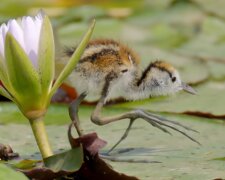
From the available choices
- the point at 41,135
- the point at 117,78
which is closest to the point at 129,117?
the point at 117,78

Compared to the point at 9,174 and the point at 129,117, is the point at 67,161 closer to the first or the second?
the point at 9,174

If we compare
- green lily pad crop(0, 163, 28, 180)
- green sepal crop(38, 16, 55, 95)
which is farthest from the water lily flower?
green lily pad crop(0, 163, 28, 180)

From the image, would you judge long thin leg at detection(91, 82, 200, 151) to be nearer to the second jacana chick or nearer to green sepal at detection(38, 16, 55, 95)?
the second jacana chick

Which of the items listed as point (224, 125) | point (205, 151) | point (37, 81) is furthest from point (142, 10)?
point (37, 81)

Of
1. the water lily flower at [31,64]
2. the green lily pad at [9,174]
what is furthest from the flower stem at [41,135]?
the green lily pad at [9,174]

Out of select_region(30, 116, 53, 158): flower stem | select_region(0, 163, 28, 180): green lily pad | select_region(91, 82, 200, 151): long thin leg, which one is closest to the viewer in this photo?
select_region(0, 163, 28, 180): green lily pad

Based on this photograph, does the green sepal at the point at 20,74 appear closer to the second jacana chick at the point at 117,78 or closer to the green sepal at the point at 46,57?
the green sepal at the point at 46,57

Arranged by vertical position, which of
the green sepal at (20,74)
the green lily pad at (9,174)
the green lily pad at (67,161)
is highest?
the green sepal at (20,74)
